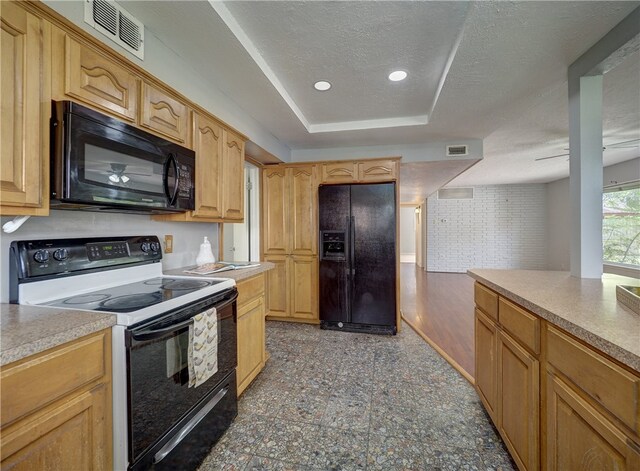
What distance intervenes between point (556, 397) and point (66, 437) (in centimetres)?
171

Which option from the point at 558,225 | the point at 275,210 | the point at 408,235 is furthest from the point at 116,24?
the point at 408,235

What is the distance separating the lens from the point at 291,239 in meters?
3.46

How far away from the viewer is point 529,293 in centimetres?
129

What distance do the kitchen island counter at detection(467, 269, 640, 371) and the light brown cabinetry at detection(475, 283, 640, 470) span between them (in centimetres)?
6

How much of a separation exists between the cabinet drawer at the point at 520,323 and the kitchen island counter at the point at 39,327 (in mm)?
1698

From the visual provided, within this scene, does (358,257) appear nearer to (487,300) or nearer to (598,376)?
(487,300)

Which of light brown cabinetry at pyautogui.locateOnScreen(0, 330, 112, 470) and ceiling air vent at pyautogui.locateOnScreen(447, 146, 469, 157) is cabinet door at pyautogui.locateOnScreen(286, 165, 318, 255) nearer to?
ceiling air vent at pyautogui.locateOnScreen(447, 146, 469, 157)

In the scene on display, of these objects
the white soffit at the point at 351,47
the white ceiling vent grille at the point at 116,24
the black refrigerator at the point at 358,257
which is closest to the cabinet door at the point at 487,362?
the black refrigerator at the point at 358,257

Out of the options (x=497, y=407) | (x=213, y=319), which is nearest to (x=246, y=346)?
(x=213, y=319)

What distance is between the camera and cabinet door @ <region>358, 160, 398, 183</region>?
3223mm

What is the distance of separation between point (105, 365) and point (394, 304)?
2.71 metres

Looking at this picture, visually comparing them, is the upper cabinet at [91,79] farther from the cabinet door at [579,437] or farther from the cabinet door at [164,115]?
the cabinet door at [579,437]

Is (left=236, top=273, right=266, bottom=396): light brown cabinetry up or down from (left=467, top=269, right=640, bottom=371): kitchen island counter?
down

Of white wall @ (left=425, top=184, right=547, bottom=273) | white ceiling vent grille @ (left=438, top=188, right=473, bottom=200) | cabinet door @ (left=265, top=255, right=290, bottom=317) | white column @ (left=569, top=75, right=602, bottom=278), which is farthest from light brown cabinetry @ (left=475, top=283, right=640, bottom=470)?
white ceiling vent grille @ (left=438, top=188, right=473, bottom=200)
